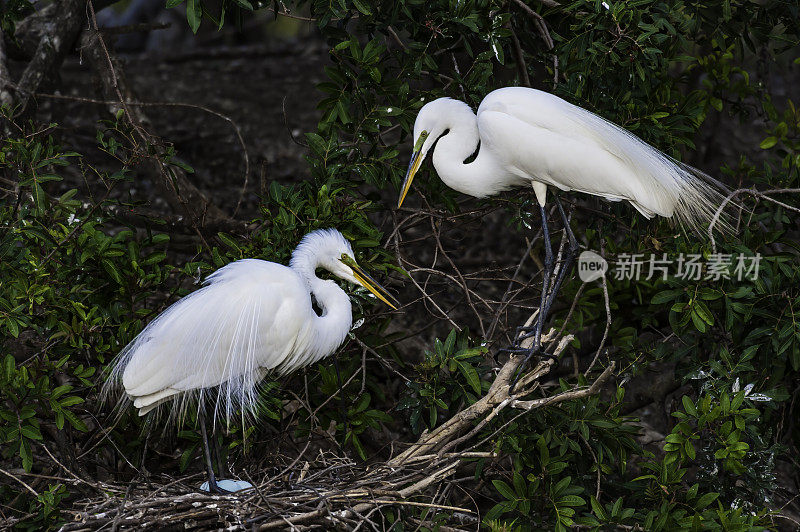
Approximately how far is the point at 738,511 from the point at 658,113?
4.46ft

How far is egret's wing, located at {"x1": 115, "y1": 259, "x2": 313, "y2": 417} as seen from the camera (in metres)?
2.81

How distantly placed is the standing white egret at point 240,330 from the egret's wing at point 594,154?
73 centimetres

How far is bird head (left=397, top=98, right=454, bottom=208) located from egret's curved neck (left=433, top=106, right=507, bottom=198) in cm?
5

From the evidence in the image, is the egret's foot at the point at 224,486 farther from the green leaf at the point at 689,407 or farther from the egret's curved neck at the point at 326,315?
the green leaf at the point at 689,407

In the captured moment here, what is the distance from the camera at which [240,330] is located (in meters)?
2.86

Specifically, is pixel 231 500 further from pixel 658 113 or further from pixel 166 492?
pixel 658 113

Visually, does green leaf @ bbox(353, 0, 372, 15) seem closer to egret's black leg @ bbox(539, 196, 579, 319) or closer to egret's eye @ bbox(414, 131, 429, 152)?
egret's eye @ bbox(414, 131, 429, 152)

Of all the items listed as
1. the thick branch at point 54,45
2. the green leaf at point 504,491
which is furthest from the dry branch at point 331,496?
the thick branch at point 54,45

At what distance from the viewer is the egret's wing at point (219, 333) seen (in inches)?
111

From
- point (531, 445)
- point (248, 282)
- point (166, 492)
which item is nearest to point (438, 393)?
point (531, 445)

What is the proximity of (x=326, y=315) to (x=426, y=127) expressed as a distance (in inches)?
28.2

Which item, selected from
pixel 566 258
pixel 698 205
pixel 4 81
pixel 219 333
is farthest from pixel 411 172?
pixel 4 81

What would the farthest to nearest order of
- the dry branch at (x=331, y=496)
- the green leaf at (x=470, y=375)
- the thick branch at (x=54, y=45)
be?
the thick branch at (x=54, y=45) → the green leaf at (x=470, y=375) → the dry branch at (x=331, y=496)

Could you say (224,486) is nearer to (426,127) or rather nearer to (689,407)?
(426,127)
